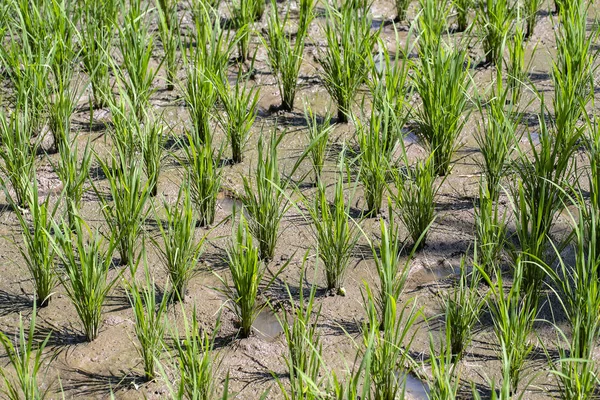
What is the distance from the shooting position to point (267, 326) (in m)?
3.24

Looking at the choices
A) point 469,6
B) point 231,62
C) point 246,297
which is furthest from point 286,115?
point 246,297

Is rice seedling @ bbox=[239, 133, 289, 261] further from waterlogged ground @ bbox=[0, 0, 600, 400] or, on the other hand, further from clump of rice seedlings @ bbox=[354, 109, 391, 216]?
clump of rice seedlings @ bbox=[354, 109, 391, 216]

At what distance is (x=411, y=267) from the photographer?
11.3ft

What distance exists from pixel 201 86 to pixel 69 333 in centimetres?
117

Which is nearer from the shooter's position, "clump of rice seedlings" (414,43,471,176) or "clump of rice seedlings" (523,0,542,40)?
"clump of rice seedlings" (414,43,471,176)

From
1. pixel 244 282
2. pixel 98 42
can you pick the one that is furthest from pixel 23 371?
pixel 98 42

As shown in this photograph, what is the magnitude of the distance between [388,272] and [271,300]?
25.1 inches

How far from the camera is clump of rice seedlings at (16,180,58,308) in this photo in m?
3.09

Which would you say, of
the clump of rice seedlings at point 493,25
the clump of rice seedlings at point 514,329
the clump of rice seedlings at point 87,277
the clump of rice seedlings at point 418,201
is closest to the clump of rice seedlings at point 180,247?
the clump of rice seedlings at point 87,277

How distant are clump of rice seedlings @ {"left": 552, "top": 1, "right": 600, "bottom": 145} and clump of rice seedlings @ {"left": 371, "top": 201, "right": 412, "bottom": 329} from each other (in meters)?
0.69

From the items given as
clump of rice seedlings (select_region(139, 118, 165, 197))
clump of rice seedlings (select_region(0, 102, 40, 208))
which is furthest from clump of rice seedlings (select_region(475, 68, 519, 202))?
clump of rice seedlings (select_region(0, 102, 40, 208))

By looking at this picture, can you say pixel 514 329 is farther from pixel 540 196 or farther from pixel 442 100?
pixel 442 100

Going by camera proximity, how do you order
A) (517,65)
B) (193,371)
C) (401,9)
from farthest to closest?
(401,9), (517,65), (193,371)

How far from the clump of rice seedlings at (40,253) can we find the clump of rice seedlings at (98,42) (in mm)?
965
